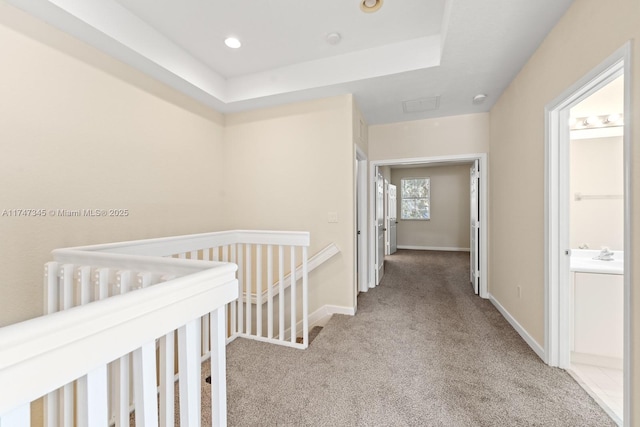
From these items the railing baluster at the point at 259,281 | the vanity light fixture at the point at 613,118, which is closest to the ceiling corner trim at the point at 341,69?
the vanity light fixture at the point at 613,118

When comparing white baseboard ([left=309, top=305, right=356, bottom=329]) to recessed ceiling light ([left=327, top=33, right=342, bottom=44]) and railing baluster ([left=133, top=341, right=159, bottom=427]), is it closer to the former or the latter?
railing baluster ([left=133, top=341, right=159, bottom=427])

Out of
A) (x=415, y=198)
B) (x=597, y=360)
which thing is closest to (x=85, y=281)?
(x=597, y=360)

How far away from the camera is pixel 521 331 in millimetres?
2426

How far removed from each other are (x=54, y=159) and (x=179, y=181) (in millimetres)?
1055

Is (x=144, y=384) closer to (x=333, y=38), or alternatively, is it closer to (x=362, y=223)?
(x=333, y=38)

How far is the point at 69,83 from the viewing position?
1.99 m

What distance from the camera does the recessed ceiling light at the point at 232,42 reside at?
2467 mm

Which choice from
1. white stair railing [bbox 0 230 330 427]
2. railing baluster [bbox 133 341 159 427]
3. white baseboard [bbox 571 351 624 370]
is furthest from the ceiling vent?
railing baluster [bbox 133 341 159 427]

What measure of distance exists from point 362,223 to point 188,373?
3079 mm

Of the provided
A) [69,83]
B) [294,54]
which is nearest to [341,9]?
[294,54]

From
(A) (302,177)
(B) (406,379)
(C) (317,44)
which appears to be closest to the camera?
(B) (406,379)

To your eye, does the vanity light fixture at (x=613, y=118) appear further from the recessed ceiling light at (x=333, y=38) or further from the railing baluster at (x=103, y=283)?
the railing baluster at (x=103, y=283)

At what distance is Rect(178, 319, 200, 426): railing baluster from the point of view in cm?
79

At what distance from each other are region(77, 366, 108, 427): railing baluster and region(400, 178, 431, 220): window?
8.02m
